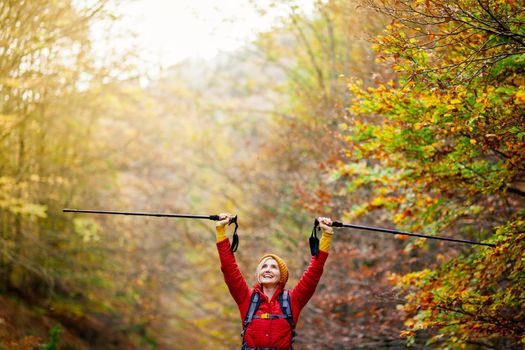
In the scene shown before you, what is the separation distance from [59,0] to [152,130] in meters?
8.93

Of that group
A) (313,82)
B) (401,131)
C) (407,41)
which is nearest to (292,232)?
(313,82)

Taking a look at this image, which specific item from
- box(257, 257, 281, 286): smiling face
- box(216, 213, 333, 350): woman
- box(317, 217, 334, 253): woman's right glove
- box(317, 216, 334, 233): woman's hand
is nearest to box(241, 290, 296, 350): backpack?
box(216, 213, 333, 350): woman

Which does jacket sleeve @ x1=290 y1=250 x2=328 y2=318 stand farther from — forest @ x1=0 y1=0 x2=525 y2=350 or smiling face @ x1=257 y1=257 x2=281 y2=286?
forest @ x1=0 y1=0 x2=525 y2=350

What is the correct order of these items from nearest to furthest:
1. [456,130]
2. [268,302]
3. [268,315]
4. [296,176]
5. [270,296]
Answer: [268,315] → [268,302] → [270,296] → [456,130] → [296,176]

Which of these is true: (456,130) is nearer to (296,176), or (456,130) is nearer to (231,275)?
(231,275)

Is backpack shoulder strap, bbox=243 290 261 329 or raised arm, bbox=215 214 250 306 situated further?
raised arm, bbox=215 214 250 306

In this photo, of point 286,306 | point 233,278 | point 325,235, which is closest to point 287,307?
point 286,306

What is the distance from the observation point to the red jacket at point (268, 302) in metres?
4.15

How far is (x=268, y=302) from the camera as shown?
14.2 feet

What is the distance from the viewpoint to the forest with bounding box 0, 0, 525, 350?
512 cm

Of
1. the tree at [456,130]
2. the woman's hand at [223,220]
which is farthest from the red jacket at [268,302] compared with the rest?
the tree at [456,130]

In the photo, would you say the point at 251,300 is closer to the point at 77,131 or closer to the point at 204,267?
the point at 77,131

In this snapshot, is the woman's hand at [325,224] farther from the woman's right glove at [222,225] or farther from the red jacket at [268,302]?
the woman's right glove at [222,225]

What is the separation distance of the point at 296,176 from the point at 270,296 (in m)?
8.72
